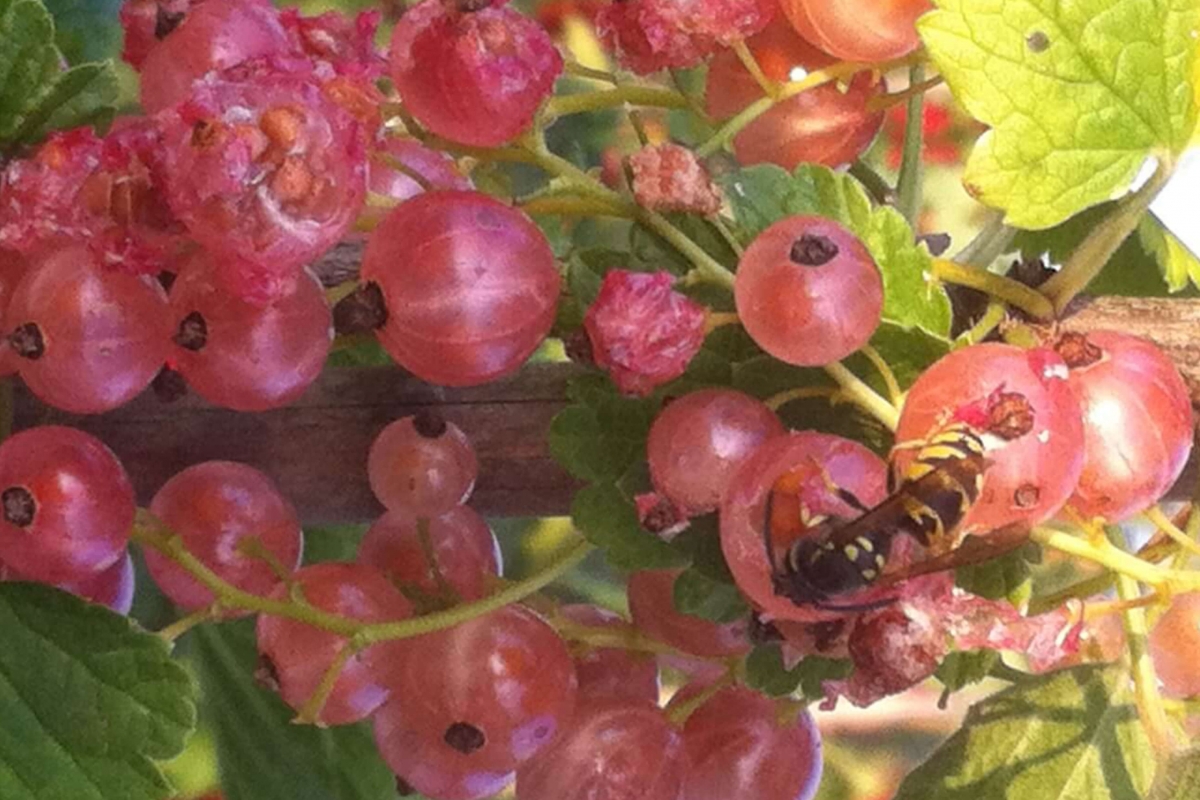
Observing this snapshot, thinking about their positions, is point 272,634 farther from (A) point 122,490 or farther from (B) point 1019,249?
(B) point 1019,249

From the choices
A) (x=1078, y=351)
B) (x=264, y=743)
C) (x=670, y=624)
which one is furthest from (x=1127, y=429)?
(x=264, y=743)

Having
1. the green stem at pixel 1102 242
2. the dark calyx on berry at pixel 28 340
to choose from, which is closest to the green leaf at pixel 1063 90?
the green stem at pixel 1102 242

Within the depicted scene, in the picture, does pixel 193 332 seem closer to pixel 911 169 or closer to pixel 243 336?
pixel 243 336

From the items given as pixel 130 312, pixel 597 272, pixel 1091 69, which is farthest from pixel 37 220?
pixel 1091 69

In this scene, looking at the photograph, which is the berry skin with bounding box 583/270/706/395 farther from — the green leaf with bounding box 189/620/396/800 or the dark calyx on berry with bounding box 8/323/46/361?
the green leaf with bounding box 189/620/396/800

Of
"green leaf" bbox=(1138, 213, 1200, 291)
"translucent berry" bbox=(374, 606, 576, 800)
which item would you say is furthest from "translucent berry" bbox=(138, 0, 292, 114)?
"green leaf" bbox=(1138, 213, 1200, 291)

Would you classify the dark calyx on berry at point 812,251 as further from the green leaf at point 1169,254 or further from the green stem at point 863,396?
the green leaf at point 1169,254
